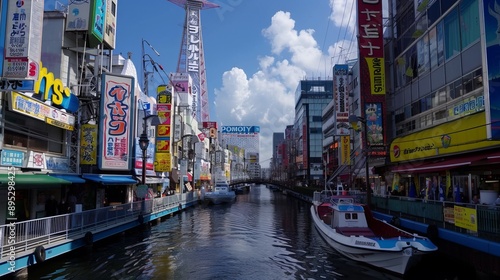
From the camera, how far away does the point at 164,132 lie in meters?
38.0

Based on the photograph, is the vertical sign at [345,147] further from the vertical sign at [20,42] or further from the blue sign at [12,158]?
the vertical sign at [20,42]

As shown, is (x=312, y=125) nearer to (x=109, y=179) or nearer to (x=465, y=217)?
(x=109, y=179)

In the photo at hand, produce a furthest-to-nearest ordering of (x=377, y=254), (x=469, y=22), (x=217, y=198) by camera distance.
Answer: (x=217, y=198) < (x=469, y=22) < (x=377, y=254)

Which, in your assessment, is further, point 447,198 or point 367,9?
point 367,9

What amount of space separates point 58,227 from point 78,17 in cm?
1383

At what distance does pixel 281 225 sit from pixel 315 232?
4.31 m

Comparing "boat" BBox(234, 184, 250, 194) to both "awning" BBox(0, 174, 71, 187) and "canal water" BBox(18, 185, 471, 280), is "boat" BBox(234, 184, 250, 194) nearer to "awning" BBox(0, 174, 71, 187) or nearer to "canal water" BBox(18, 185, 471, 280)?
"canal water" BBox(18, 185, 471, 280)

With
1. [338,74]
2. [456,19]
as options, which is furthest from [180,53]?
[456,19]

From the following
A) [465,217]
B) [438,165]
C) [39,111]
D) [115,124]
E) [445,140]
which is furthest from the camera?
[115,124]

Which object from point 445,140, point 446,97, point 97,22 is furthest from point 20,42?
point 446,97

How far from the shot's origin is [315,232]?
25.7 m

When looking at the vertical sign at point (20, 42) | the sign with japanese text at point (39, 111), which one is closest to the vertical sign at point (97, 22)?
the sign with japanese text at point (39, 111)

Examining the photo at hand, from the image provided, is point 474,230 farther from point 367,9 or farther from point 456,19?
point 367,9

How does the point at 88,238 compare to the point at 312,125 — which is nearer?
the point at 88,238
